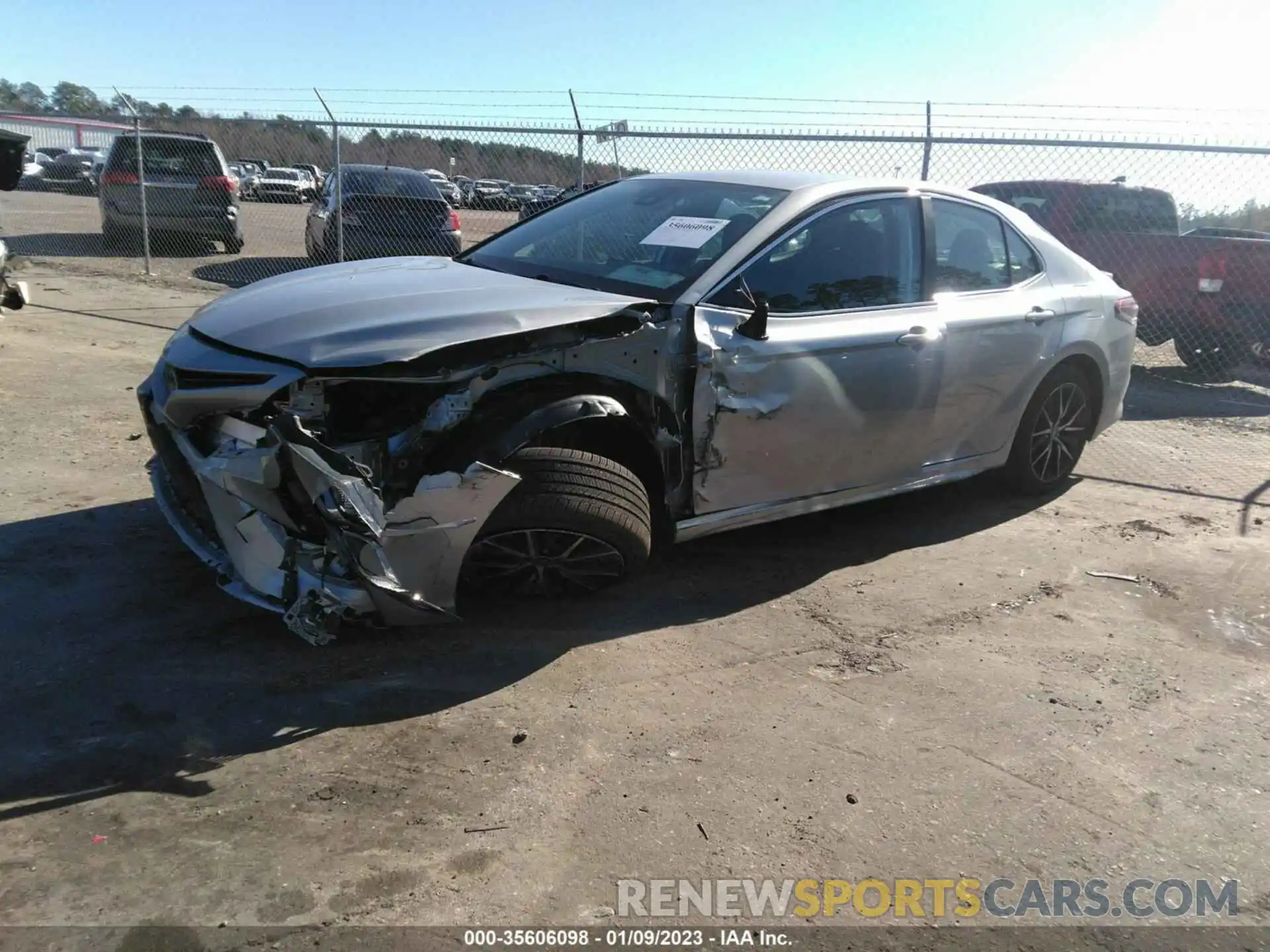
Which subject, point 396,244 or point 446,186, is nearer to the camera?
point 396,244

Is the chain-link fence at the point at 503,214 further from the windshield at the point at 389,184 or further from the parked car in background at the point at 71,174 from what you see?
the parked car in background at the point at 71,174

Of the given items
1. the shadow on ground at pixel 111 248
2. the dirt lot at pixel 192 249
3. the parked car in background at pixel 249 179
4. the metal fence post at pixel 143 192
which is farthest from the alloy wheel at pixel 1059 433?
the parked car in background at pixel 249 179

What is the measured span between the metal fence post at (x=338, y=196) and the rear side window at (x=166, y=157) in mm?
3625

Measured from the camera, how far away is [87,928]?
2.16 meters

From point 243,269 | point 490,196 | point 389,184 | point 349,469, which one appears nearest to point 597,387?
point 349,469

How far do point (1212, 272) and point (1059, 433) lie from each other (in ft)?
16.8

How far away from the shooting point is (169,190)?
13359 millimetres

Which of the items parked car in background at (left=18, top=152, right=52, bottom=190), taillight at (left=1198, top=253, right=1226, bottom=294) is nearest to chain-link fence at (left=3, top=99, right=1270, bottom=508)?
taillight at (left=1198, top=253, right=1226, bottom=294)

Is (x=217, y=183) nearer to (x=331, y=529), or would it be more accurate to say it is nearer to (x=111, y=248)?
(x=111, y=248)

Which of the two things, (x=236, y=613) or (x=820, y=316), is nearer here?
(x=236, y=613)

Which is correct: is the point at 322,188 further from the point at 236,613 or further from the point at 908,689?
the point at 908,689

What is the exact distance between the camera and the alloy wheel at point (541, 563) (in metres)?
3.52

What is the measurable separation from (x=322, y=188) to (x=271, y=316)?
377 inches

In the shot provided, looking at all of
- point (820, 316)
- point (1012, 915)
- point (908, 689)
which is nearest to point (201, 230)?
point (820, 316)
